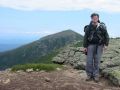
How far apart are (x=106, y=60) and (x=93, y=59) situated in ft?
10.1

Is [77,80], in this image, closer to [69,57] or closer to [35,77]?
[35,77]

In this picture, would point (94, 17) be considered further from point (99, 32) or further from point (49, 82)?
point (49, 82)

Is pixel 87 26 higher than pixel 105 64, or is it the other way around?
pixel 87 26

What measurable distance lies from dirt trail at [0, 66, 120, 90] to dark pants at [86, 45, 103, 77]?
0.57 metres

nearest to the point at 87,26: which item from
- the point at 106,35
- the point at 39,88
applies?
the point at 106,35

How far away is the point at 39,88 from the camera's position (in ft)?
64.1

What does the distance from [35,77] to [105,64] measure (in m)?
4.59

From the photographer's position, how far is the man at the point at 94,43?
21094 mm

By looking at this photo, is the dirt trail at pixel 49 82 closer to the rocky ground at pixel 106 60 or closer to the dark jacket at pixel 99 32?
the rocky ground at pixel 106 60

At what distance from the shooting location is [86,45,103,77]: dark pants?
70.7 feet

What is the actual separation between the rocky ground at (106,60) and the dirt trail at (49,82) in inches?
18.6

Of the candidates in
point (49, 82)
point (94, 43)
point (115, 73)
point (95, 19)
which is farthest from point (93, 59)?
point (49, 82)

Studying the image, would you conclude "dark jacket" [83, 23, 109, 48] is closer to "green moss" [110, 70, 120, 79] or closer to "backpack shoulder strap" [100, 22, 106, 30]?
"backpack shoulder strap" [100, 22, 106, 30]

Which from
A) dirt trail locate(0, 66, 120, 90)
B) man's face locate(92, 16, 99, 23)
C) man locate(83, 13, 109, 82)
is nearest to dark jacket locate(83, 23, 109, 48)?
man locate(83, 13, 109, 82)
